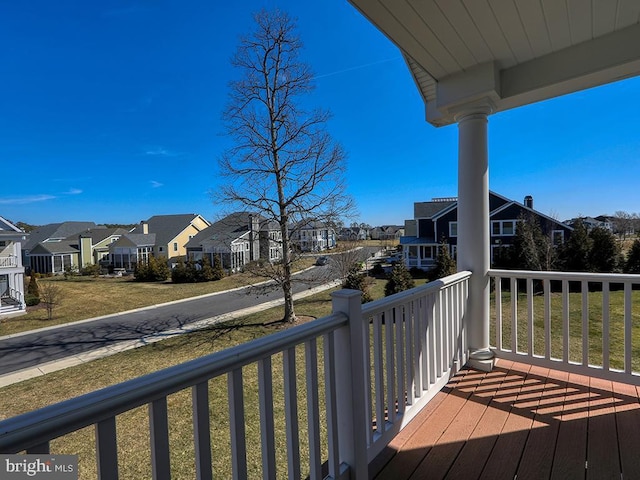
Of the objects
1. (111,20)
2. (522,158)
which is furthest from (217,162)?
(522,158)

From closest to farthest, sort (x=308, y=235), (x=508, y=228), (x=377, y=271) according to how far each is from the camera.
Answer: (x=308, y=235) < (x=508, y=228) < (x=377, y=271)

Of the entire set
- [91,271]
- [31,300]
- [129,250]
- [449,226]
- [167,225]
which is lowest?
[31,300]

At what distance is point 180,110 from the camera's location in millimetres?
16719

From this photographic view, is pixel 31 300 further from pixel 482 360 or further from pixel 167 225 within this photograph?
pixel 482 360

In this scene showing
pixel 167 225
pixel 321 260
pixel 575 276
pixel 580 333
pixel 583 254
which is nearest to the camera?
pixel 575 276

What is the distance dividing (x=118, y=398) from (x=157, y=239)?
3252 cm

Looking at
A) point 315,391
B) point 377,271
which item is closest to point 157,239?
point 377,271

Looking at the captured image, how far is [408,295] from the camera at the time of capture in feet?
6.46

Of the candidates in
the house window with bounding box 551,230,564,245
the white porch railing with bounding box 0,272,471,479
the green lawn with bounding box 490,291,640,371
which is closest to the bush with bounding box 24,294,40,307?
the white porch railing with bounding box 0,272,471,479

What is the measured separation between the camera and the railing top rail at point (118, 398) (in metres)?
0.58

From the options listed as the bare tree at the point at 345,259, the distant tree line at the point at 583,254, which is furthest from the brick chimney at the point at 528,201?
the bare tree at the point at 345,259

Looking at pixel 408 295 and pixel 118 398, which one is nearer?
pixel 118 398

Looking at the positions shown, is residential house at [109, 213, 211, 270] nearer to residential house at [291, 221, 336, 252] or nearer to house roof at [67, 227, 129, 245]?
house roof at [67, 227, 129, 245]

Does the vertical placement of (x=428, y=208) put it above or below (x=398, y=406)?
above
